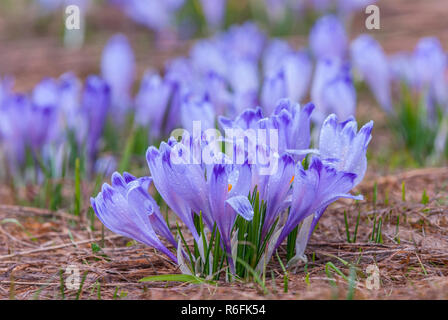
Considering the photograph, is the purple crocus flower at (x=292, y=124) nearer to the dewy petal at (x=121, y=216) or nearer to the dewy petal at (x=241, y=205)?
the dewy petal at (x=241, y=205)

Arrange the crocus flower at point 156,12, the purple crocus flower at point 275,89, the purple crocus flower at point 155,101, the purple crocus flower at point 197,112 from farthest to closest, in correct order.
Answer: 1. the crocus flower at point 156,12
2. the purple crocus flower at point 155,101
3. the purple crocus flower at point 275,89
4. the purple crocus flower at point 197,112

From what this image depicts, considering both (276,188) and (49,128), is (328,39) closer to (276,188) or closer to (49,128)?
(49,128)

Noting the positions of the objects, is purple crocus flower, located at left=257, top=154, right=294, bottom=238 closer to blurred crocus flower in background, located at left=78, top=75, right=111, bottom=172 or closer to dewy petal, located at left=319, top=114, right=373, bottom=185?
dewy petal, located at left=319, top=114, right=373, bottom=185

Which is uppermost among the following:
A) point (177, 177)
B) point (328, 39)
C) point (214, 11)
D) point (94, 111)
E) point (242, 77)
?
point (214, 11)

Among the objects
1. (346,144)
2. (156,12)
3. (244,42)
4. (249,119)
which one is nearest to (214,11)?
(156,12)

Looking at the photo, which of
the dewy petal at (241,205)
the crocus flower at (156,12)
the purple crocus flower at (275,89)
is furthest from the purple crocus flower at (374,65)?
the crocus flower at (156,12)

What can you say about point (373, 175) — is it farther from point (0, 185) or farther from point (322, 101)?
point (0, 185)
